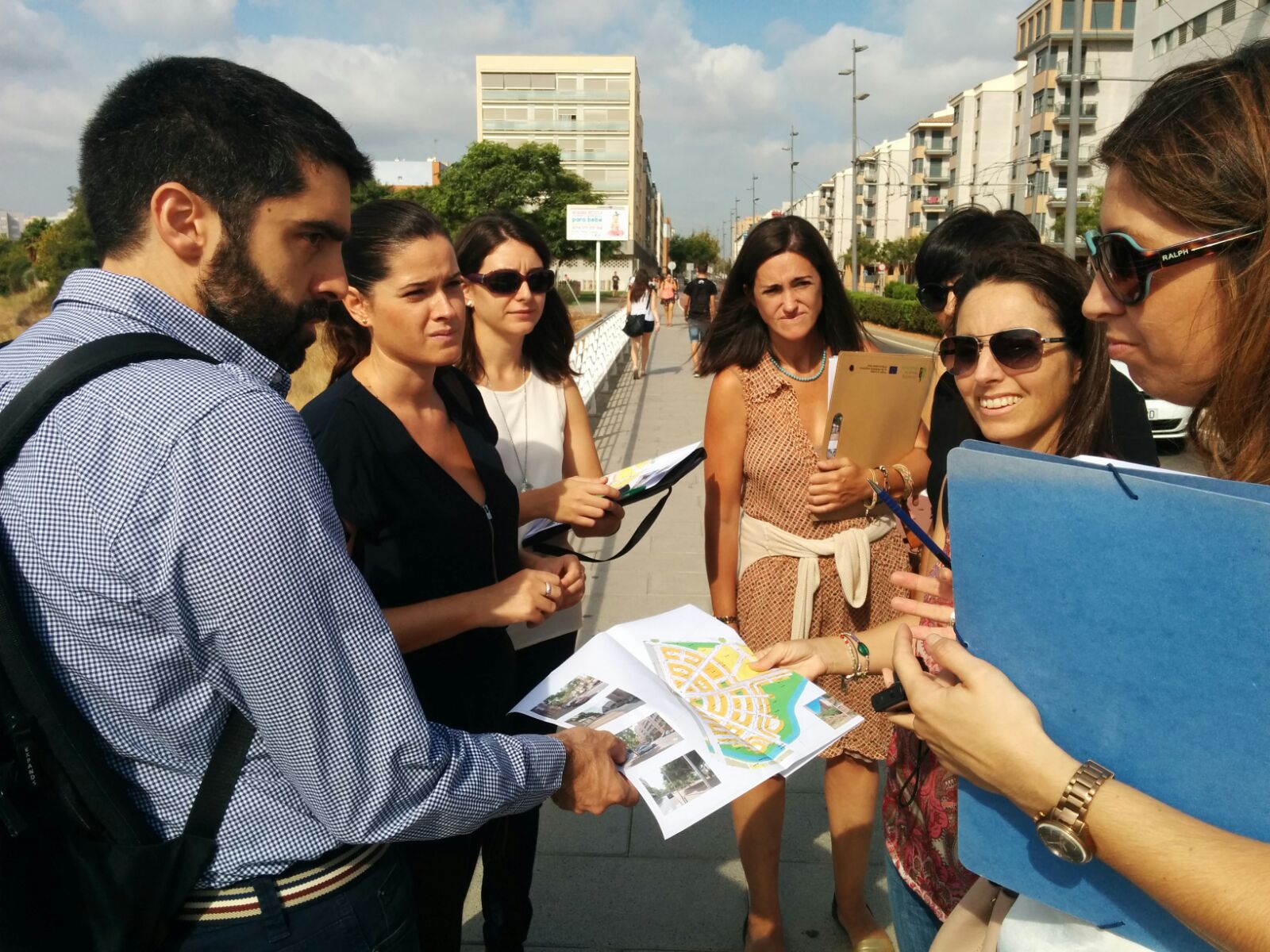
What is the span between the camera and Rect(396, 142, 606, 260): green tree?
218 feet

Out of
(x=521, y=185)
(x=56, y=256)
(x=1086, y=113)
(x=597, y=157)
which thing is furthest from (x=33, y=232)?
(x=1086, y=113)

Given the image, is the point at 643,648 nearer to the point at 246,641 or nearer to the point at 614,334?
the point at 246,641

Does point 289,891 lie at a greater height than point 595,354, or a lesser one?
lesser

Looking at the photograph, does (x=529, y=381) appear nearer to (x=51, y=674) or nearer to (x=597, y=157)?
(x=51, y=674)

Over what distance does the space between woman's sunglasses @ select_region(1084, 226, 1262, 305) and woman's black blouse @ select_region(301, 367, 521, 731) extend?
1446mm

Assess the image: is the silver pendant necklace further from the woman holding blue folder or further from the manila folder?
the woman holding blue folder

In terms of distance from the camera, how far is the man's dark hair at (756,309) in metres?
3.07

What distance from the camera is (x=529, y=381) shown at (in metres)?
3.32

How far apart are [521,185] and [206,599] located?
69.3 m

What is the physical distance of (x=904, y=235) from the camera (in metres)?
97.8

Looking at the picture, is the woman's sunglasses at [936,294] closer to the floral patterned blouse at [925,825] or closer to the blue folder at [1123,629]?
the floral patterned blouse at [925,825]

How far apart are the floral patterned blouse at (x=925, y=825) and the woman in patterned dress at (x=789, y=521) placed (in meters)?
0.53

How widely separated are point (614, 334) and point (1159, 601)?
49.2ft

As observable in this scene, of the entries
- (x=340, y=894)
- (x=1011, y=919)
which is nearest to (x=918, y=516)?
(x=1011, y=919)
